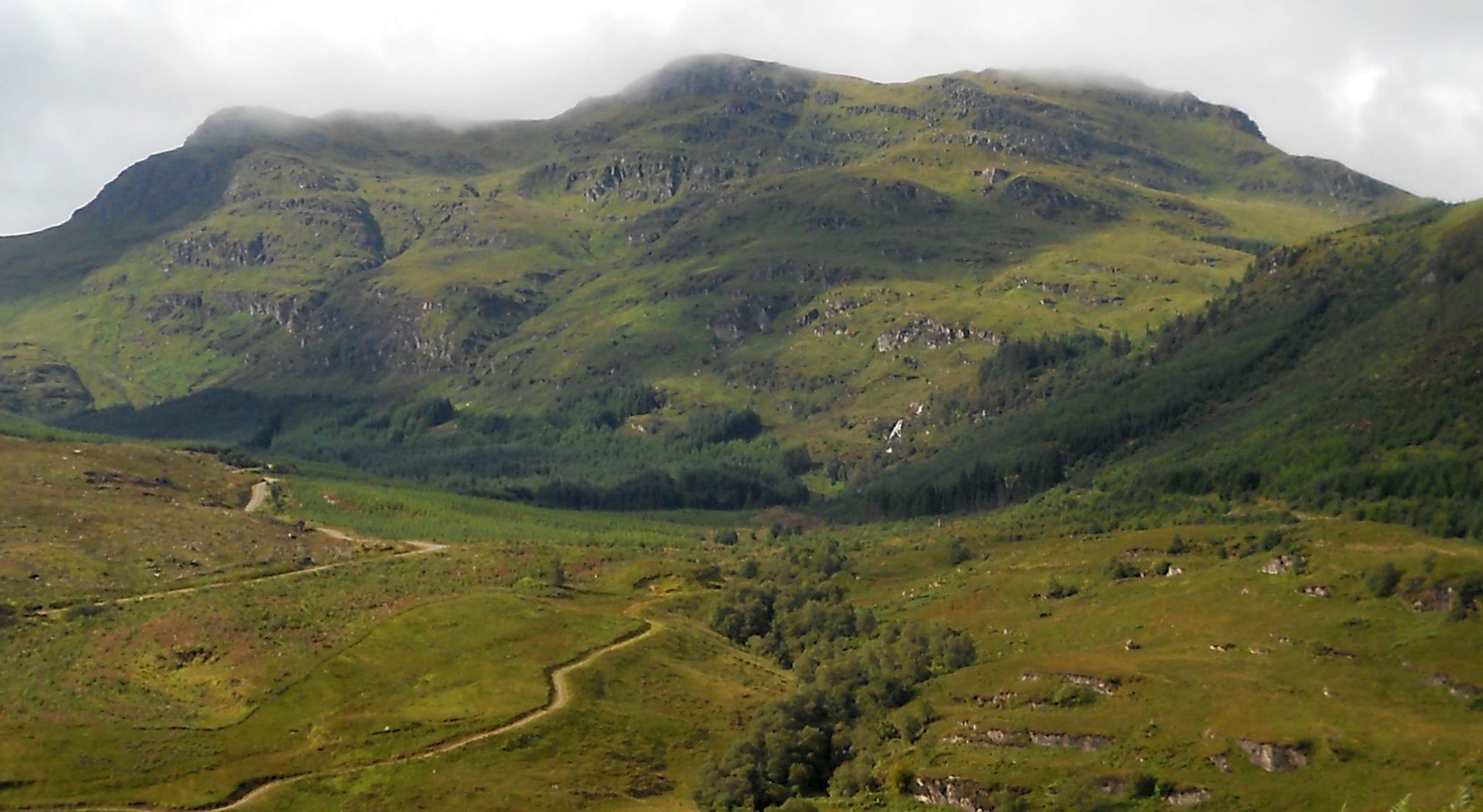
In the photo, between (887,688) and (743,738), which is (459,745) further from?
(887,688)

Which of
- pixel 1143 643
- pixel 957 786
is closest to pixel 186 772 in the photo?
pixel 957 786

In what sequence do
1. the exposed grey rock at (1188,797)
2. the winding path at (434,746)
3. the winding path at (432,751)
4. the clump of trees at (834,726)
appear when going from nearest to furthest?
the exposed grey rock at (1188,797) < the winding path at (432,751) < the winding path at (434,746) < the clump of trees at (834,726)

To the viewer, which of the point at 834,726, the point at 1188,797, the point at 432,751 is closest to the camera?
the point at 1188,797

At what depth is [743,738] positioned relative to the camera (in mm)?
152125

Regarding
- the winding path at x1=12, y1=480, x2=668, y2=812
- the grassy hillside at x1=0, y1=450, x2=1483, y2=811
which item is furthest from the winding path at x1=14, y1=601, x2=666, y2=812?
the grassy hillside at x1=0, y1=450, x2=1483, y2=811

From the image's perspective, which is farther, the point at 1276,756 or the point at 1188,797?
the point at 1276,756

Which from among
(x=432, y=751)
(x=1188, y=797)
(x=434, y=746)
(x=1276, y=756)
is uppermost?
(x=1276, y=756)

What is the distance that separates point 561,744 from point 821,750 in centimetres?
2548

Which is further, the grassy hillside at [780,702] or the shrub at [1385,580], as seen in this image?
the shrub at [1385,580]

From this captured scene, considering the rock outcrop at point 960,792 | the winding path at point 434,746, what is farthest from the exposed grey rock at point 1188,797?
the winding path at point 434,746

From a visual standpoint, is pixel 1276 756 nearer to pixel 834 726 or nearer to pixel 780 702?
pixel 834 726

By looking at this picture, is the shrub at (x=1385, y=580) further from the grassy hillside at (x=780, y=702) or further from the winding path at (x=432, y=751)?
the winding path at (x=432, y=751)

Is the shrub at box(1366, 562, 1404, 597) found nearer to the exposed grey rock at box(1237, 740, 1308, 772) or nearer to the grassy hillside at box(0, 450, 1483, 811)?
the grassy hillside at box(0, 450, 1483, 811)

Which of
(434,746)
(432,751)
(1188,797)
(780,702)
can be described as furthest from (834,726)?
(1188,797)
